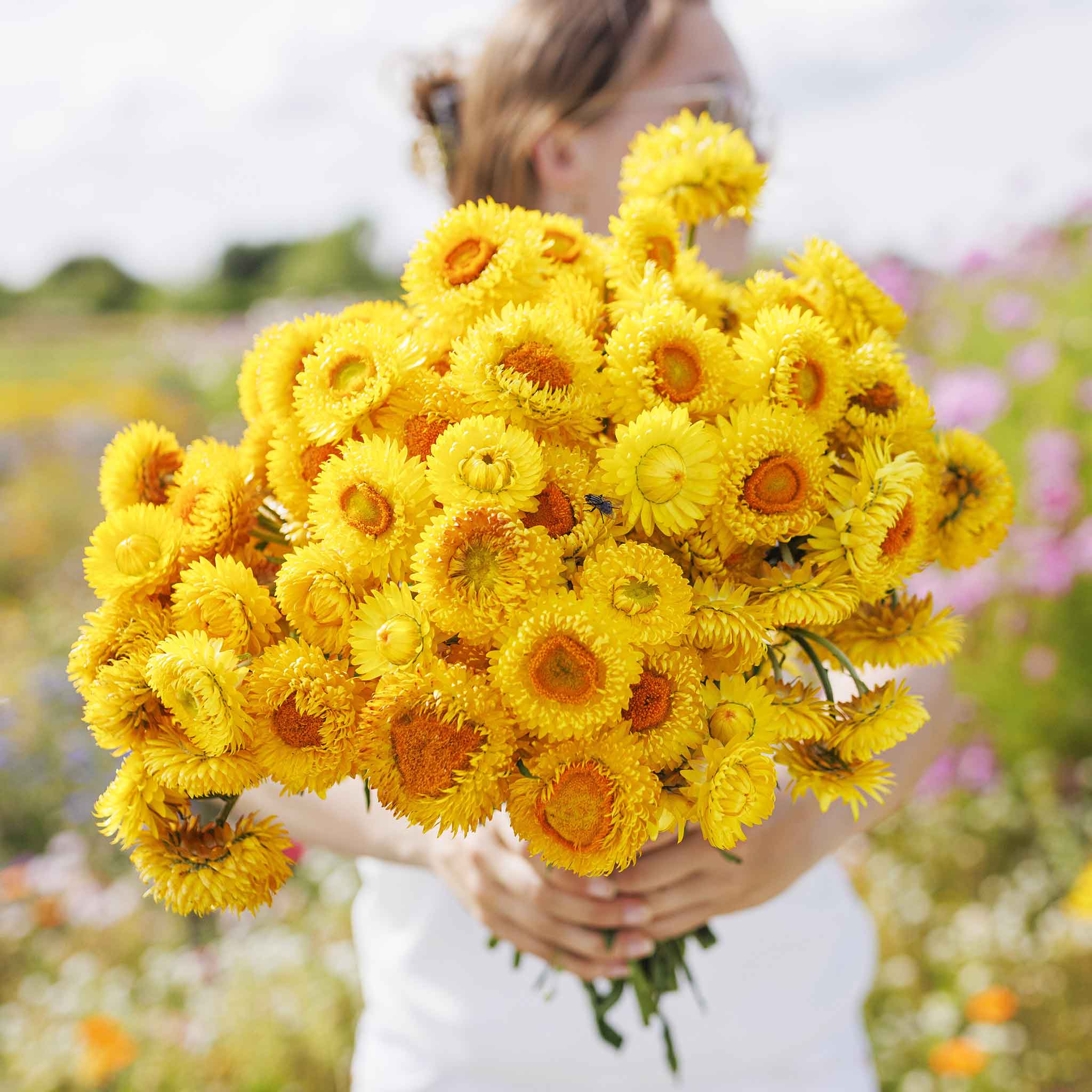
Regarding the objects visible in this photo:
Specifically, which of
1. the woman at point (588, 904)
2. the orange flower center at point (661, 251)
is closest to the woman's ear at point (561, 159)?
the woman at point (588, 904)

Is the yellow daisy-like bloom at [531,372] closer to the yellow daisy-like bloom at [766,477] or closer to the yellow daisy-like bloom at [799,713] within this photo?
the yellow daisy-like bloom at [766,477]

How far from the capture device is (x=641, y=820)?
2.06 feet

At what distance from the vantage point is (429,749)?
597 mm

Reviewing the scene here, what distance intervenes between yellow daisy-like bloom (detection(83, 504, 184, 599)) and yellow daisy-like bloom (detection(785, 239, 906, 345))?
21.4 inches

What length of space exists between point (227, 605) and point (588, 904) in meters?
0.53

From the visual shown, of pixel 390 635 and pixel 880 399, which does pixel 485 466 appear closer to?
pixel 390 635

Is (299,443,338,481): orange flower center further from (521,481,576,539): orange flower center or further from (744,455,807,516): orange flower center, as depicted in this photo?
(744,455,807,516): orange flower center

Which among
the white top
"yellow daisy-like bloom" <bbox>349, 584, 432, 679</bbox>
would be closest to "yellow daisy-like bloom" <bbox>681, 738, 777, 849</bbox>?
"yellow daisy-like bloom" <bbox>349, 584, 432, 679</bbox>

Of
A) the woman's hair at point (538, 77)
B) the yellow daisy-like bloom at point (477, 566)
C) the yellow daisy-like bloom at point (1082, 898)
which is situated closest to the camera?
the yellow daisy-like bloom at point (477, 566)

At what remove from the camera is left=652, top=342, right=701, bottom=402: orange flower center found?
2.17ft

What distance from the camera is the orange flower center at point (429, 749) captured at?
23.4 inches

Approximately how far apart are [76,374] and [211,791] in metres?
9.98

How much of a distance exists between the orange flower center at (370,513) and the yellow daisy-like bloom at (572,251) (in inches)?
10.0

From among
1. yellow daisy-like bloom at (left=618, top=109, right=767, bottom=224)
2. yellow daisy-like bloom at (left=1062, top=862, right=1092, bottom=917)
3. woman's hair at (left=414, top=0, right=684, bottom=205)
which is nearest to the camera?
yellow daisy-like bloom at (left=618, top=109, right=767, bottom=224)
